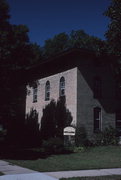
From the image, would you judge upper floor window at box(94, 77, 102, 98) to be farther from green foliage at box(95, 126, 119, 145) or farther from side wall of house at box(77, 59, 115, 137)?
green foliage at box(95, 126, 119, 145)

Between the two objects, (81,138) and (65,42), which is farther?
(65,42)

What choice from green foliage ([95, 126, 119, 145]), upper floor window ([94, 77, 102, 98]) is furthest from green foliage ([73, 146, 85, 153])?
upper floor window ([94, 77, 102, 98])

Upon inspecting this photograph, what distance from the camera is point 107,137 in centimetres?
2494

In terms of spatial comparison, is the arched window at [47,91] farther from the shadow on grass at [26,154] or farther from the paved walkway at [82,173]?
the paved walkway at [82,173]

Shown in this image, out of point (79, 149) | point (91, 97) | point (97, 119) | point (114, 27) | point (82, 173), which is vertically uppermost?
point (114, 27)

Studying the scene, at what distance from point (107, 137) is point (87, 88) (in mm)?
4679

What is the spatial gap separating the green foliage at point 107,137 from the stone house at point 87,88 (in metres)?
0.56

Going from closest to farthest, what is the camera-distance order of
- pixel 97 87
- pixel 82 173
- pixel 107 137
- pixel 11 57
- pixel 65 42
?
pixel 82 173, pixel 11 57, pixel 107 137, pixel 97 87, pixel 65 42

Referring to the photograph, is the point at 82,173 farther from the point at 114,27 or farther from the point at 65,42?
the point at 65,42

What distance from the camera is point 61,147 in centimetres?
2133

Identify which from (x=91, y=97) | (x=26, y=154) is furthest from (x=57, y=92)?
(x=26, y=154)

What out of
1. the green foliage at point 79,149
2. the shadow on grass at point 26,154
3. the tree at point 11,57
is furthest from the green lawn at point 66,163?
the green foliage at point 79,149

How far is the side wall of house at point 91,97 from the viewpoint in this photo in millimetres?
24516

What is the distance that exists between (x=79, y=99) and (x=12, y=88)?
25.7ft
